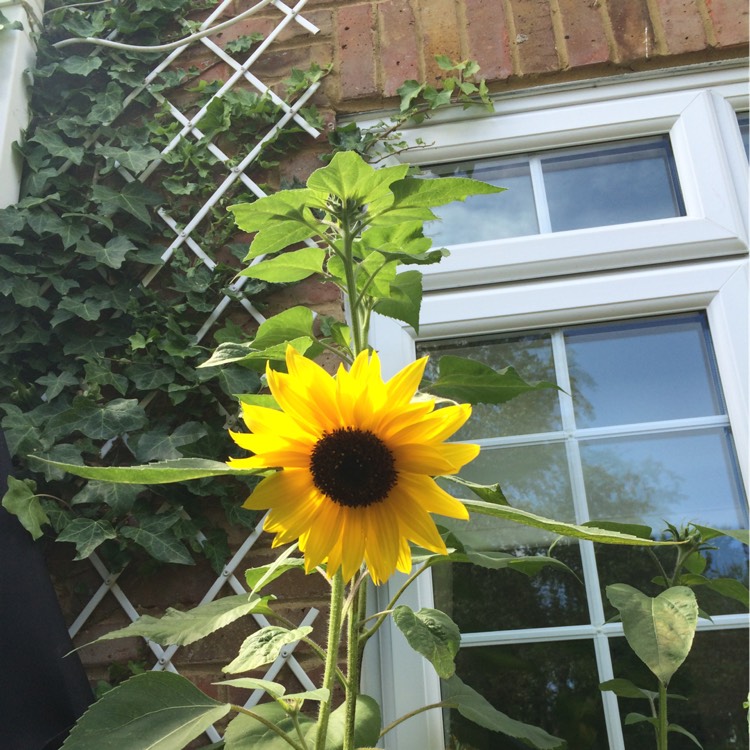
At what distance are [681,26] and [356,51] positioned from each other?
712mm

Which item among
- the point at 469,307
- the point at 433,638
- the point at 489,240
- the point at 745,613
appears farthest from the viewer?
the point at 489,240

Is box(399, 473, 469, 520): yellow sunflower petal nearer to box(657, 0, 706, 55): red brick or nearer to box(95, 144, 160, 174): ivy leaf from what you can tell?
box(95, 144, 160, 174): ivy leaf

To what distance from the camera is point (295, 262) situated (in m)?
0.94

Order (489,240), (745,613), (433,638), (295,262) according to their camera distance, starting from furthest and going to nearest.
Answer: (489,240) < (745,613) < (295,262) < (433,638)

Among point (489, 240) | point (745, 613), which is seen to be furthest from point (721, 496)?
point (489, 240)

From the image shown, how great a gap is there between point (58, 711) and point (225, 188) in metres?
1.04

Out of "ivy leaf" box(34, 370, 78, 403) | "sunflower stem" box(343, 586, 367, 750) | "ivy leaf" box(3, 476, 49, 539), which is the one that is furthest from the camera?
"ivy leaf" box(34, 370, 78, 403)

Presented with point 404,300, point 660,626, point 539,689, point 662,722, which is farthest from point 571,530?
point 539,689

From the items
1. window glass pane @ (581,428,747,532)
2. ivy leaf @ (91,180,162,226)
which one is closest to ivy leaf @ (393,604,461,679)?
window glass pane @ (581,428,747,532)

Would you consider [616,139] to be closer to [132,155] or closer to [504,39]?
[504,39]

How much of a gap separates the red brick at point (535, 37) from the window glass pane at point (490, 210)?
0.21 metres

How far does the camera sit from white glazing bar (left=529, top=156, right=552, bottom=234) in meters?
1.55

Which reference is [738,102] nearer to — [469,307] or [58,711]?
[469,307]

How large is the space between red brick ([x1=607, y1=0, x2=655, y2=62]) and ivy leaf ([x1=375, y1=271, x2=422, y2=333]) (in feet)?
3.18
